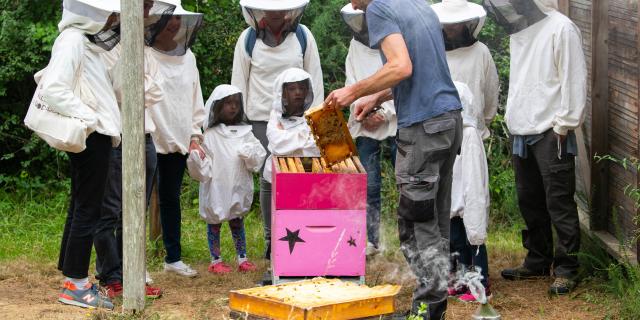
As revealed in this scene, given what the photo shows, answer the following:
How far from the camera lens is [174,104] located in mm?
6156

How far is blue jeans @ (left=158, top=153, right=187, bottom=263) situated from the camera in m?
6.32

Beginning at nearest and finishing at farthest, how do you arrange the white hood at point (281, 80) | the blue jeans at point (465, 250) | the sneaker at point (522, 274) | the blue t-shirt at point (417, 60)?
the blue t-shirt at point (417, 60) < the blue jeans at point (465, 250) < the white hood at point (281, 80) < the sneaker at point (522, 274)

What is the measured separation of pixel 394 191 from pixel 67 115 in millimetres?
3715

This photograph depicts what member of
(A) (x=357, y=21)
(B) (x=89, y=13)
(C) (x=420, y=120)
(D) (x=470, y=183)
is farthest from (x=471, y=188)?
(B) (x=89, y=13)

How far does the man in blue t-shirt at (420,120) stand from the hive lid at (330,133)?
15cm

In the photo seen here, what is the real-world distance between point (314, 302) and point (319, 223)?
0.85 m

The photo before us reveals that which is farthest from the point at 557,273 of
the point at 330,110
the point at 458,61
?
the point at 330,110

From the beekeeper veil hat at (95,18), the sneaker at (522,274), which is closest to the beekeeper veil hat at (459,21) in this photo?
the sneaker at (522,274)

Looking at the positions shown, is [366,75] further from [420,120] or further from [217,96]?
[420,120]

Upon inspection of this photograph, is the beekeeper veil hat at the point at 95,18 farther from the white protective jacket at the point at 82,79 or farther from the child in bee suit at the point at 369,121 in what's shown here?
the child in bee suit at the point at 369,121

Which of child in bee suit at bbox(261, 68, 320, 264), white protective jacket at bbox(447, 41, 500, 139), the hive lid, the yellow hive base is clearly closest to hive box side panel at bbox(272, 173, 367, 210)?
the hive lid

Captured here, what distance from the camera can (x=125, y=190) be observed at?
497cm

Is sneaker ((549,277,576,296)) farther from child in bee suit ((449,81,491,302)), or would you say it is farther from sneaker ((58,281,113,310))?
sneaker ((58,281,113,310))

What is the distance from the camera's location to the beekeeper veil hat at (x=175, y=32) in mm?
6039
